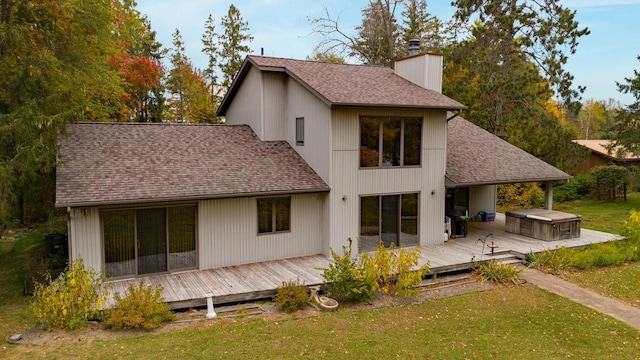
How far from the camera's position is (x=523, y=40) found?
21766mm

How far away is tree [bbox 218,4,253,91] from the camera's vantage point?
31.8m

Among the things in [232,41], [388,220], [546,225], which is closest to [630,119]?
[546,225]

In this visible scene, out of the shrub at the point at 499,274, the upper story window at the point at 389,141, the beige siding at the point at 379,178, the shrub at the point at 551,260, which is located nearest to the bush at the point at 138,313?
the beige siding at the point at 379,178

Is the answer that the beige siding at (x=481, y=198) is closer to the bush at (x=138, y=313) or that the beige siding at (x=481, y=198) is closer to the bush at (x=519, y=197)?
the bush at (x=519, y=197)

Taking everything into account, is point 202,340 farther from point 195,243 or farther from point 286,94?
point 286,94

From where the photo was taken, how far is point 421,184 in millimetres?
13188

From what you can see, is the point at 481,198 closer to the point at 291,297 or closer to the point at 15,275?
the point at 291,297

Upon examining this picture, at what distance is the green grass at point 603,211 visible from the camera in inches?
701

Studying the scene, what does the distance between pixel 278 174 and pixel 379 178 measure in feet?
9.40

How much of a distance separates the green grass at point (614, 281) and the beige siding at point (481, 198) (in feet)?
18.5

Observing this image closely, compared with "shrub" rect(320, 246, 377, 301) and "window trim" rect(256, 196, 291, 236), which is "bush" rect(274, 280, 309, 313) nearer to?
"shrub" rect(320, 246, 377, 301)

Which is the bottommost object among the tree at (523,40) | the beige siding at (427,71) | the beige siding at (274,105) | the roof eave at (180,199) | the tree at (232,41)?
the roof eave at (180,199)

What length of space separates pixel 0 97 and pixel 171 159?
4800 millimetres

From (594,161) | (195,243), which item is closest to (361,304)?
(195,243)
